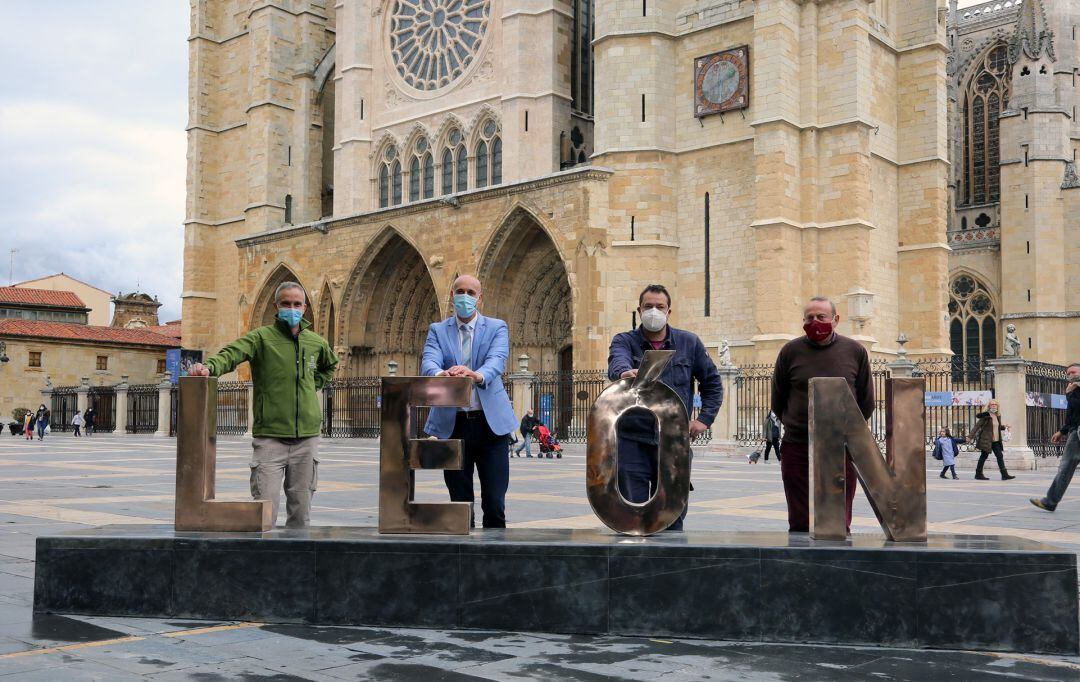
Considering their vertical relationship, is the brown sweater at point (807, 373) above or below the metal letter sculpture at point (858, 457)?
above

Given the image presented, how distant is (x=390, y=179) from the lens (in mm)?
33000

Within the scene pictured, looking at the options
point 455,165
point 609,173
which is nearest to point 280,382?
point 609,173

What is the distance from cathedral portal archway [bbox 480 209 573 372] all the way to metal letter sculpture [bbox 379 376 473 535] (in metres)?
22.5

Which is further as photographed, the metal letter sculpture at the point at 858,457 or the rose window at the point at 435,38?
the rose window at the point at 435,38

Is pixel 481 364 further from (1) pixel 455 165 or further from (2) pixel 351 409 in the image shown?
(1) pixel 455 165

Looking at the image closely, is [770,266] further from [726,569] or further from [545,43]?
[726,569]

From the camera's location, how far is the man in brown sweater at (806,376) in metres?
5.19

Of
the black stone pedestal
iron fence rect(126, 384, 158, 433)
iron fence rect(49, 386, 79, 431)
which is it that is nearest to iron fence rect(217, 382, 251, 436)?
iron fence rect(126, 384, 158, 433)

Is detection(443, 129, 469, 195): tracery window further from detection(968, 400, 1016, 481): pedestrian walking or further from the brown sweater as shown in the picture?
the brown sweater

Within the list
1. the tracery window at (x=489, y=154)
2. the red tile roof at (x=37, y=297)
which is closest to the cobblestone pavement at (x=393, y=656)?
the tracery window at (x=489, y=154)

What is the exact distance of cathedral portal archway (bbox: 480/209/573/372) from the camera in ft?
92.8

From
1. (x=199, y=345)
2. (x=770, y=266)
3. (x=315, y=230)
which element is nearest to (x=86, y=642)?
(x=770, y=266)

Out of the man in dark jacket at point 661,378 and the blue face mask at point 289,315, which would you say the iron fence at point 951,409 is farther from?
the blue face mask at point 289,315

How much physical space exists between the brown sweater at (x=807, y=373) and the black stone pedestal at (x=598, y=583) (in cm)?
75
